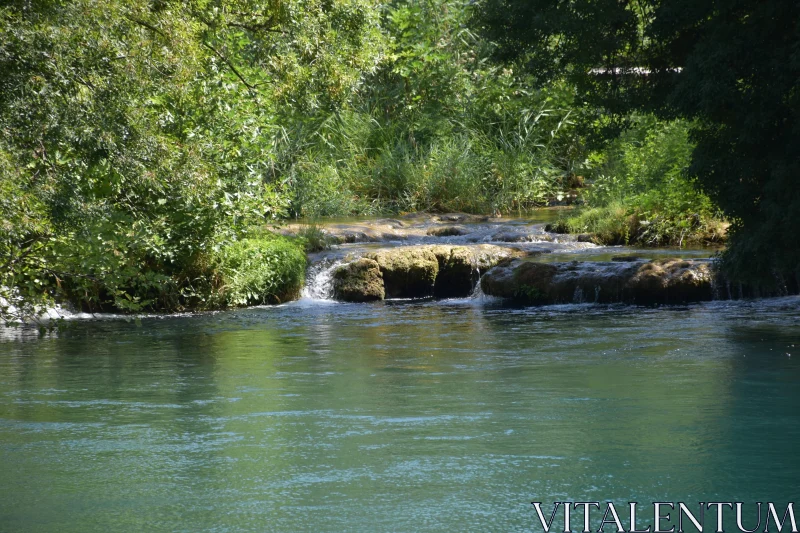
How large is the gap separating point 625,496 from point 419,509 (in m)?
1.09

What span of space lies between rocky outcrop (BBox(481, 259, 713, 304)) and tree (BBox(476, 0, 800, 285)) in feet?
3.90

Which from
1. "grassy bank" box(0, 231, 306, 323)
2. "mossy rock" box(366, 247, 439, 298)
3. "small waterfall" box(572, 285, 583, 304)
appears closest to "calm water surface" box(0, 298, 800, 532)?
"grassy bank" box(0, 231, 306, 323)

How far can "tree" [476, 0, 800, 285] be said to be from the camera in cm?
1075

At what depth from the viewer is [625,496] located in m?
5.55

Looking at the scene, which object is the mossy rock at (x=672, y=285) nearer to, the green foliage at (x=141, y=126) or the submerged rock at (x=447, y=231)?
the green foliage at (x=141, y=126)

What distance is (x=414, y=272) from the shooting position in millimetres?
16359

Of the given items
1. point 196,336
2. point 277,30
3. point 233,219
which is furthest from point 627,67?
point 196,336

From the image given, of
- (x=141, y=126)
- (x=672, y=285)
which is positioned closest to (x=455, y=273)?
(x=672, y=285)

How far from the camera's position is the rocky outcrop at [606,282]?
14.5 m

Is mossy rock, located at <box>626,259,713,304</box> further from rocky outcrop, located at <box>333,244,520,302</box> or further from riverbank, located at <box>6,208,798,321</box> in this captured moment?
rocky outcrop, located at <box>333,244,520,302</box>

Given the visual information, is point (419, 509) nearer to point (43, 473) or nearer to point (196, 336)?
point (43, 473)

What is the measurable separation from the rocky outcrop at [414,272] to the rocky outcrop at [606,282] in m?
0.85

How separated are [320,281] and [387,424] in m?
9.14

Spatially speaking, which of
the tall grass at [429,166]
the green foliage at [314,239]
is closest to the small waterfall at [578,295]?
the green foliage at [314,239]
